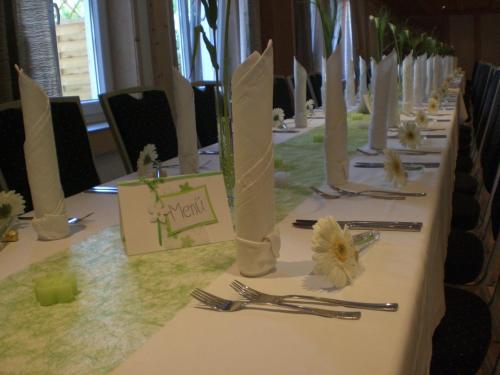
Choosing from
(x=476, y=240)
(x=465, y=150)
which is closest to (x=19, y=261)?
(x=476, y=240)

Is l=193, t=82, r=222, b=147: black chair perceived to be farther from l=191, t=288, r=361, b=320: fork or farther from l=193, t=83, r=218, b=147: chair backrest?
l=191, t=288, r=361, b=320: fork

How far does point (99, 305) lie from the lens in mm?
792

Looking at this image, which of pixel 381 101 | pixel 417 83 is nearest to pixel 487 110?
pixel 417 83

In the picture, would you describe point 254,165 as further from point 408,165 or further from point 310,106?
point 310,106

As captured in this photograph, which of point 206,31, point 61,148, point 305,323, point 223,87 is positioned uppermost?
point 206,31

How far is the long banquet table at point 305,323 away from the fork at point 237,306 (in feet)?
0.04

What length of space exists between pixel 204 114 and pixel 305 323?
2.22 meters

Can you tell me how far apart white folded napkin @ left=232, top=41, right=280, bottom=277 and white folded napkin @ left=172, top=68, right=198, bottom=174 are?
0.72m

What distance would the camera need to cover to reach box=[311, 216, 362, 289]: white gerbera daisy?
814 mm

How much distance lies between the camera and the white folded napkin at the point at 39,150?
107cm

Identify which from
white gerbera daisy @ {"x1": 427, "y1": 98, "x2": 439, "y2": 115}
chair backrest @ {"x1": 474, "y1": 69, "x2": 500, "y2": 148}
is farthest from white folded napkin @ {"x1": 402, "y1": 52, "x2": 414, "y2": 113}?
chair backrest @ {"x1": 474, "y1": 69, "x2": 500, "y2": 148}

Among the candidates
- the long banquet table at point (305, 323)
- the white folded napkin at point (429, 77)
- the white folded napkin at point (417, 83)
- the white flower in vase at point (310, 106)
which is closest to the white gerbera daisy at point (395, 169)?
the long banquet table at point (305, 323)

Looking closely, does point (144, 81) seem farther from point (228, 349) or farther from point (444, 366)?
point (228, 349)

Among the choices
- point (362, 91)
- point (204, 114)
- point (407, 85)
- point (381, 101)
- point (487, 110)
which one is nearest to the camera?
point (381, 101)
